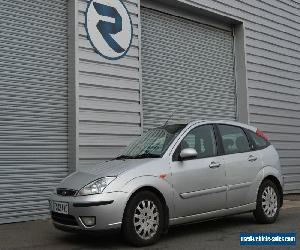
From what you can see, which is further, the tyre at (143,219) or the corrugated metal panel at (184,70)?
the corrugated metal panel at (184,70)

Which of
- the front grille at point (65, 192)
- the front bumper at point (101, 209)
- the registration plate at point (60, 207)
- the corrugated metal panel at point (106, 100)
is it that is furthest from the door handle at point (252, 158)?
the registration plate at point (60, 207)

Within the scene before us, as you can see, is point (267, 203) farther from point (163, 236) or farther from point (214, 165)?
point (163, 236)

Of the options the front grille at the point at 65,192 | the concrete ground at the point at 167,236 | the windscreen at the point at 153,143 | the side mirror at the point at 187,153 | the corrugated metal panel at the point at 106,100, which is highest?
the corrugated metal panel at the point at 106,100

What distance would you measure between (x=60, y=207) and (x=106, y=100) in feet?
12.6

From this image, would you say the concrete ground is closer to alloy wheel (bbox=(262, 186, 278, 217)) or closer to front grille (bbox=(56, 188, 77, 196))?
alloy wheel (bbox=(262, 186, 278, 217))

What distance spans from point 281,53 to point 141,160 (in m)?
9.53

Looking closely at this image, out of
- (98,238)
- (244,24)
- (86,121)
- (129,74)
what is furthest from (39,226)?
(244,24)

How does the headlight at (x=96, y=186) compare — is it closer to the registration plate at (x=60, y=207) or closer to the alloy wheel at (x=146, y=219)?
the registration plate at (x=60, y=207)

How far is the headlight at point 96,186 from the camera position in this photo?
5727 mm

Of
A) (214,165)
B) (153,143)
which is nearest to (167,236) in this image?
(214,165)

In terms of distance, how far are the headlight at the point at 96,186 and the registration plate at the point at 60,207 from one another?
0.80 ft

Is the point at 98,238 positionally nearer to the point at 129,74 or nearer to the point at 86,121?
the point at 86,121

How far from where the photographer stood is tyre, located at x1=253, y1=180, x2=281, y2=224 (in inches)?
291

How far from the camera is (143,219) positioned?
230 inches
